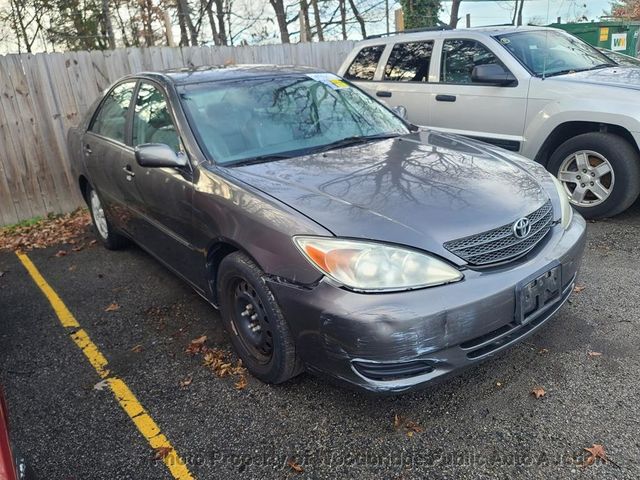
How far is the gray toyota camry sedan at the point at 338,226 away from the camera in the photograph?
223 centimetres

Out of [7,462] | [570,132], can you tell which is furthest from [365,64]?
[7,462]

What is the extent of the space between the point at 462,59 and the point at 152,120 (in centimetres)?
361

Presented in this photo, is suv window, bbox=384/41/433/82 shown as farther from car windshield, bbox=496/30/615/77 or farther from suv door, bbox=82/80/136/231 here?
suv door, bbox=82/80/136/231

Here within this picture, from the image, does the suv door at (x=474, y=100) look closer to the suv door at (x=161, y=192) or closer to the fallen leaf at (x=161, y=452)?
the suv door at (x=161, y=192)

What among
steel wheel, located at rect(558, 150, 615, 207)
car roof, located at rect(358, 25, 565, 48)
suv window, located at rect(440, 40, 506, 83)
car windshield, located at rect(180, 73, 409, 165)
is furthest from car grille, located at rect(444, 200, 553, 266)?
car roof, located at rect(358, 25, 565, 48)

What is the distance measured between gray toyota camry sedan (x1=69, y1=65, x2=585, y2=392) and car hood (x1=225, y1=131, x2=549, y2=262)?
0.4 inches

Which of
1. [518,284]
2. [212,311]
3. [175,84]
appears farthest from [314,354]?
[175,84]

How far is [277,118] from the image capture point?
3473 millimetres

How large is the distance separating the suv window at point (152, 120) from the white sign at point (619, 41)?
1066 cm

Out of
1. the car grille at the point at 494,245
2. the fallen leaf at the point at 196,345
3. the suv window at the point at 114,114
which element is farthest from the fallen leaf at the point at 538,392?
the suv window at the point at 114,114

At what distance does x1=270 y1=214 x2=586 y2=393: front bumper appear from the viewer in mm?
2160

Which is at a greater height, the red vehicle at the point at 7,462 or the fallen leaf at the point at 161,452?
the red vehicle at the point at 7,462

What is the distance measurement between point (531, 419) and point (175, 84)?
301cm

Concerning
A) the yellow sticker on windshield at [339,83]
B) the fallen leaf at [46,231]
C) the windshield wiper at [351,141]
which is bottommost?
the fallen leaf at [46,231]
